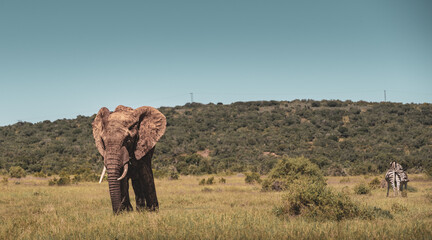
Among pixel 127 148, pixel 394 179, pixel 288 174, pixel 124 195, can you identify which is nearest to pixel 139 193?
pixel 124 195

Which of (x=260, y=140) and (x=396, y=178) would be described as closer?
(x=396, y=178)

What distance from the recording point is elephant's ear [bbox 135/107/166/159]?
32.2ft

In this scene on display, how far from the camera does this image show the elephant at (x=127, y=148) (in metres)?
9.05

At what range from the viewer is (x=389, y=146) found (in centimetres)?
5053

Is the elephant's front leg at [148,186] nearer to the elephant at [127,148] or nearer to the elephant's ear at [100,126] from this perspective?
the elephant at [127,148]

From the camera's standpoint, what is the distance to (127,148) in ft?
30.9

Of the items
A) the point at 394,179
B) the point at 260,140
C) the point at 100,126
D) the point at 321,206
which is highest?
the point at 100,126

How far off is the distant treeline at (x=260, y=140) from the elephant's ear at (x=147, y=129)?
27216mm

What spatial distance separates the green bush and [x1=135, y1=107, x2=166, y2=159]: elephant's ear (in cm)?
411

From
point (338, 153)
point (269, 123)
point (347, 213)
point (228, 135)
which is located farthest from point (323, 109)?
point (347, 213)

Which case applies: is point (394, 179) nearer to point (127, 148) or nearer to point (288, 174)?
point (288, 174)

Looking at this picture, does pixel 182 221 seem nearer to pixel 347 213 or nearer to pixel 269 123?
pixel 347 213

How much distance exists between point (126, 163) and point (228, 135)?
179 feet

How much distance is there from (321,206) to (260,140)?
1924 inches
